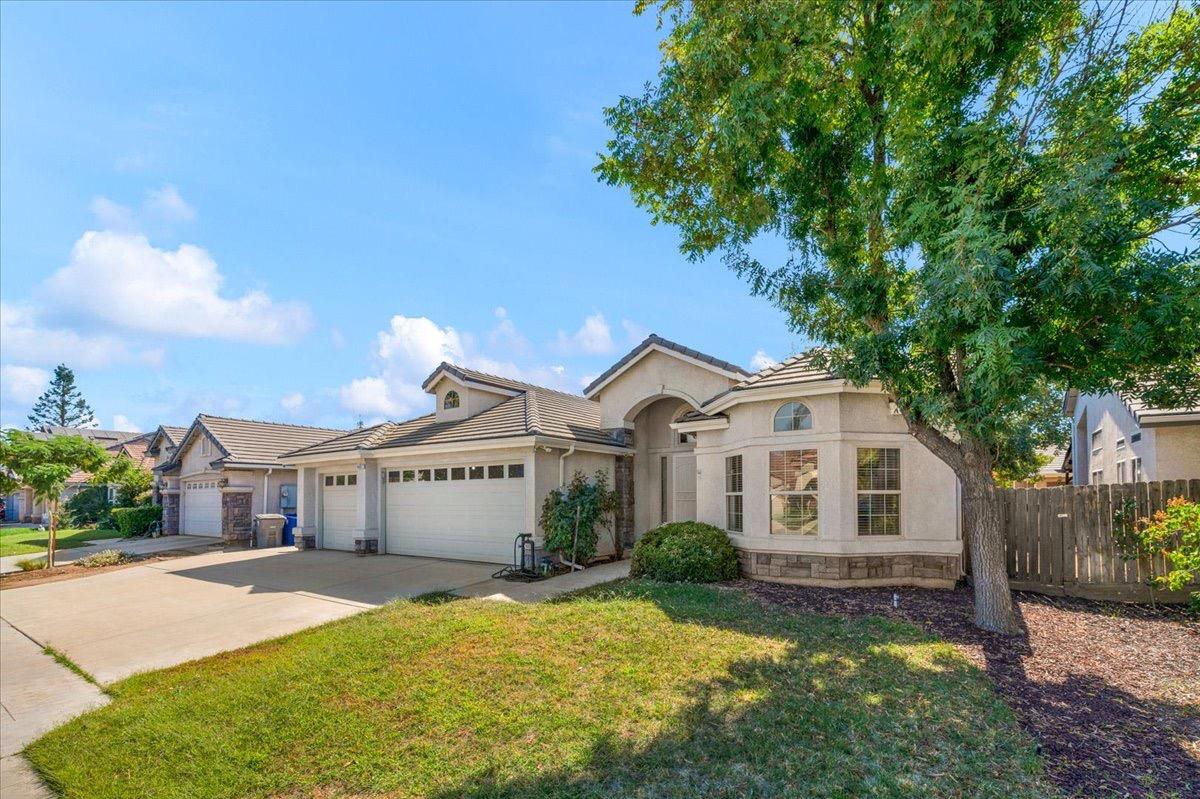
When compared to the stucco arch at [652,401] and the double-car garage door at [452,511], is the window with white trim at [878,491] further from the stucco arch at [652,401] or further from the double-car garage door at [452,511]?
the double-car garage door at [452,511]

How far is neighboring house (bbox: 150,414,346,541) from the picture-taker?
70.7ft

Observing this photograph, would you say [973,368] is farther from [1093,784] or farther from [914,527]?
[914,527]

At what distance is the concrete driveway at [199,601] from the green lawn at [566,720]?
4.63 feet

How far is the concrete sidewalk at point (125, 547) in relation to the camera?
58.2 ft

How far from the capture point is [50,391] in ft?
203

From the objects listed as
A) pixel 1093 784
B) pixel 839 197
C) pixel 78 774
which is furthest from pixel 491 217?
pixel 1093 784

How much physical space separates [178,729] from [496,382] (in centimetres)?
1233

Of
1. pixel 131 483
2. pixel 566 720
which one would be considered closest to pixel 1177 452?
pixel 566 720

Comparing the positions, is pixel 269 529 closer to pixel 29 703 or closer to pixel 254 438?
pixel 254 438

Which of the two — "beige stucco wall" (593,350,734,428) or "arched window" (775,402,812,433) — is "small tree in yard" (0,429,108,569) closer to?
"beige stucco wall" (593,350,734,428)

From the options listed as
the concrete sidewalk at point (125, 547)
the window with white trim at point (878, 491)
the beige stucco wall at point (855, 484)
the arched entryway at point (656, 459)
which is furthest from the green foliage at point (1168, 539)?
the concrete sidewalk at point (125, 547)

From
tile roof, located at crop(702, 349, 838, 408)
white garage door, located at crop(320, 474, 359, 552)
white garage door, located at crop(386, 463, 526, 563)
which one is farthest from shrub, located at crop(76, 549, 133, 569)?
tile roof, located at crop(702, 349, 838, 408)

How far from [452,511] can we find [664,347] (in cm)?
699

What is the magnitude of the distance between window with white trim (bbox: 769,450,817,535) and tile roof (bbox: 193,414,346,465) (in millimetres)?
18107
